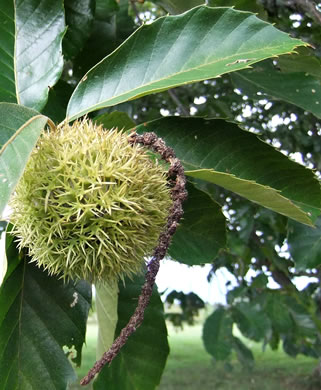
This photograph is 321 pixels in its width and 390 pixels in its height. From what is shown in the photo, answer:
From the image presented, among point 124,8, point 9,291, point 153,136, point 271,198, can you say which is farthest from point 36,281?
point 124,8

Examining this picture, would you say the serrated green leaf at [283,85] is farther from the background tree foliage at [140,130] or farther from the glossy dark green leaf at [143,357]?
the glossy dark green leaf at [143,357]

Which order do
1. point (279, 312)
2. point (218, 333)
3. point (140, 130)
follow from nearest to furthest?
point (140, 130)
point (279, 312)
point (218, 333)

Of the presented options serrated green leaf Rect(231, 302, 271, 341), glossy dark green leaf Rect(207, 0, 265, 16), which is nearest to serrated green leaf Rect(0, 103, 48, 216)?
glossy dark green leaf Rect(207, 0, 265, 16)

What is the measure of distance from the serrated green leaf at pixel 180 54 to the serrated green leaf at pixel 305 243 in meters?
0.83

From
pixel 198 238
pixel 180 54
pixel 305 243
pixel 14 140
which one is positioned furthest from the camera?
pixel 305 243

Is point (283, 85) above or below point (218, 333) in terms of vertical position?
above

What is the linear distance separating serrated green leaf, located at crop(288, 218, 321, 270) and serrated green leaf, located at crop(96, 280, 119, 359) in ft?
2.42

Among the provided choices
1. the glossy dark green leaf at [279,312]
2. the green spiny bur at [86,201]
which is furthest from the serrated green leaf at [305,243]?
the glossy dark green leaf at [279,312]

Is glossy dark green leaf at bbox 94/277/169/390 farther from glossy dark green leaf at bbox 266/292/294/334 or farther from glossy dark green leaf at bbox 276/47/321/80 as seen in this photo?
glossy dark green leaf at bbox 266/292/294/334

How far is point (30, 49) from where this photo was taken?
4.12 ft

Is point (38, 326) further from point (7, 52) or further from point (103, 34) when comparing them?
point (103, 34)

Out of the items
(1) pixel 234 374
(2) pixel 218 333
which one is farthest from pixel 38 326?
(1) pixel 234 374

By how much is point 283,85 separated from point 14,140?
42.6 inches

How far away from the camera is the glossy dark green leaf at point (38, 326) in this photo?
1172 millimetres
